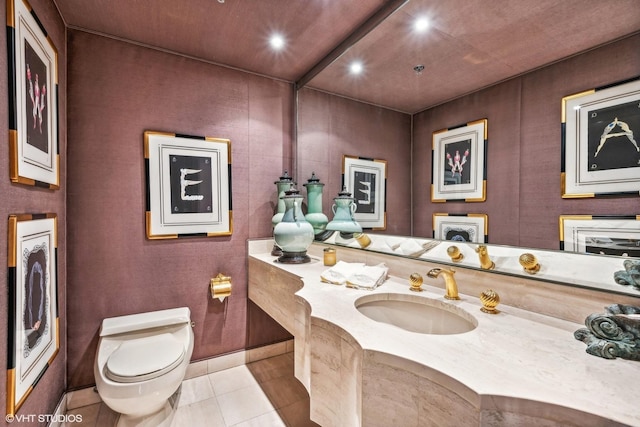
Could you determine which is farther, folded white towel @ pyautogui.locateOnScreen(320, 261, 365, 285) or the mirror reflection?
folded white towel @ pyautogui.locateOnScreen(320, 261, 365, 285)

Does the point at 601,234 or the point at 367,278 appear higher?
the point at 601,234

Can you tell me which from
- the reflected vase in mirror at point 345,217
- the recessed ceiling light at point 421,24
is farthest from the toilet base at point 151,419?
the recessed ceiling light at point 421,24

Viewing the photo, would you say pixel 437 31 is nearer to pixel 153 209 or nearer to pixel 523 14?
pixel 523 14

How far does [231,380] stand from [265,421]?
0.52m

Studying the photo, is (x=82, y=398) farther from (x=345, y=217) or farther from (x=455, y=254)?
(x=455, y=254)

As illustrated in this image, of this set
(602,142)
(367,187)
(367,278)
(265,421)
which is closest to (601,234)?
(602,142)

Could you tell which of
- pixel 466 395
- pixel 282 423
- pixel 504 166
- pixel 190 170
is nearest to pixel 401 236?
pixel 504 166

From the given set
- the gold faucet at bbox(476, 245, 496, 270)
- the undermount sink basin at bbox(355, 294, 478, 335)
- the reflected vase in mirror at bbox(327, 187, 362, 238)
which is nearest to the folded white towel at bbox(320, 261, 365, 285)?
the undermount sink basin at bbox(355, 294, 478, 335)

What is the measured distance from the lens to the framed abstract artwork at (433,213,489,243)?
3.91ft

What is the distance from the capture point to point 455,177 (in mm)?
1288

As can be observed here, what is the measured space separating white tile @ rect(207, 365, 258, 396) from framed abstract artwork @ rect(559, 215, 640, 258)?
2.02 m

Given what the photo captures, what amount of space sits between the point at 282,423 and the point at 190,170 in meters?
1.75

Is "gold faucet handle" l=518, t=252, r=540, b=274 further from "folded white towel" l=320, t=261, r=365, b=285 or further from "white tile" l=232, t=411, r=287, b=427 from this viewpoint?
"white tile" l=232, t=411, r=287, b=427

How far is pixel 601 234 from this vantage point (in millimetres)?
895
